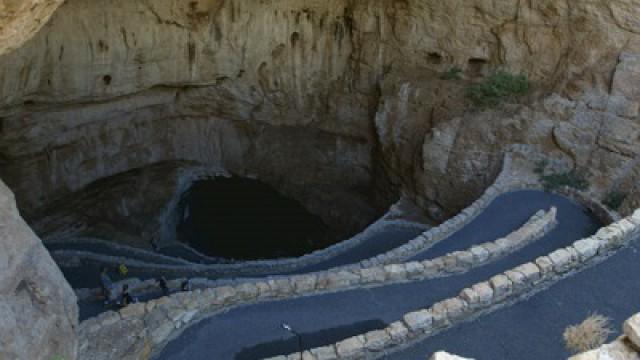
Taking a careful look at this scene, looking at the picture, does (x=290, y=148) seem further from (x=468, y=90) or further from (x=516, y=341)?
(x=516, y=341)

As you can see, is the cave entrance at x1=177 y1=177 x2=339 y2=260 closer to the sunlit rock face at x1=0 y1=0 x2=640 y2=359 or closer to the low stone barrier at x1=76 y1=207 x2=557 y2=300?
the sunlit rock face at x1=0 y1=0 x2=640 y2=359

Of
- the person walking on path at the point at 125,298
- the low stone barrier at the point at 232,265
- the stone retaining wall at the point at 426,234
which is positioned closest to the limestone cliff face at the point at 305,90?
the stone retaining wall at the point at 426,234

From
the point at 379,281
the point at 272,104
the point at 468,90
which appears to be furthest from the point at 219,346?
the point at 272,104

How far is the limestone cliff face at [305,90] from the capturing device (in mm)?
15086

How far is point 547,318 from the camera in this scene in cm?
908

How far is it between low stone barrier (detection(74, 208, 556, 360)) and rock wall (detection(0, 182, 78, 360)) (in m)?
0.88

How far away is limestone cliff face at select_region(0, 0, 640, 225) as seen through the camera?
49.5 ft

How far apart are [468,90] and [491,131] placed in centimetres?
149

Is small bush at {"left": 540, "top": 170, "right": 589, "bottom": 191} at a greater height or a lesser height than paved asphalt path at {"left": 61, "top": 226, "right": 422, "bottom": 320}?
greater

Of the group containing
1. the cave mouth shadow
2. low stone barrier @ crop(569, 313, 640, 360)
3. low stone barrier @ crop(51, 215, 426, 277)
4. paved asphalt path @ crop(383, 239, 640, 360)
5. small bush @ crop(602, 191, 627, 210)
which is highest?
low stone barrier @ crop(569, 313, 640, 360)

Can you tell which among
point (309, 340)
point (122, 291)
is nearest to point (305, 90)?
point (122, 291)

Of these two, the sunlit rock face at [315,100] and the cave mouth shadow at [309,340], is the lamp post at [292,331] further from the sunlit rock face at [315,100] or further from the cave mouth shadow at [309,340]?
the sunlit rock face at [315,100]

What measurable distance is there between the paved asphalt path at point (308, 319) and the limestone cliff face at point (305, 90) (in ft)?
21.2

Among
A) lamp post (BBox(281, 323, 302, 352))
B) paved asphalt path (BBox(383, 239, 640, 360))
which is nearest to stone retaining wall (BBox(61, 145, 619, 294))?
paved asphalt path (BBox(383, 239, 640, 360))
